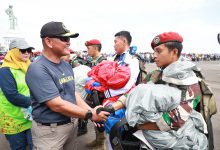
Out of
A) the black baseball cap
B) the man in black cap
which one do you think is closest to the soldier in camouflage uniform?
the man in black cap

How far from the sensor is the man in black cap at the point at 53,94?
202 cm

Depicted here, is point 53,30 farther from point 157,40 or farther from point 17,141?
point 17,141

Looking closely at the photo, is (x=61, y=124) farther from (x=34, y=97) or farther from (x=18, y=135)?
(x=18, y=135)

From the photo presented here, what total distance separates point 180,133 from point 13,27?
2170 inches

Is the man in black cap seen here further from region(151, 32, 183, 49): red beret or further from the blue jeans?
the blue jeans

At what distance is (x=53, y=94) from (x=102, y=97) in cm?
91

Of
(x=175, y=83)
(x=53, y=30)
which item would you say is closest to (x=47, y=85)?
(x=53, y=30)

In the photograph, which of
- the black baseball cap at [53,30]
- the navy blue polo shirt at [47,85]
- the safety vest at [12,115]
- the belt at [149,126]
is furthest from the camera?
the safety vest at [12,115]

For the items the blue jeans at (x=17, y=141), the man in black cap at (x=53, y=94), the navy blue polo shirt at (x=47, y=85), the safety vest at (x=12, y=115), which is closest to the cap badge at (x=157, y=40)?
the man in black cap at (x=53, y=94)

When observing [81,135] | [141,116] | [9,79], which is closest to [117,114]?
[141,116]

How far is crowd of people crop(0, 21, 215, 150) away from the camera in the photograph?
177 cm

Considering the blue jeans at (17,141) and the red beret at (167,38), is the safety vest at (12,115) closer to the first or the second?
the blue jeans at (17,141)

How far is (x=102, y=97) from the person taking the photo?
2818 millimetres

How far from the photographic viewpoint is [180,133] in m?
1.80
